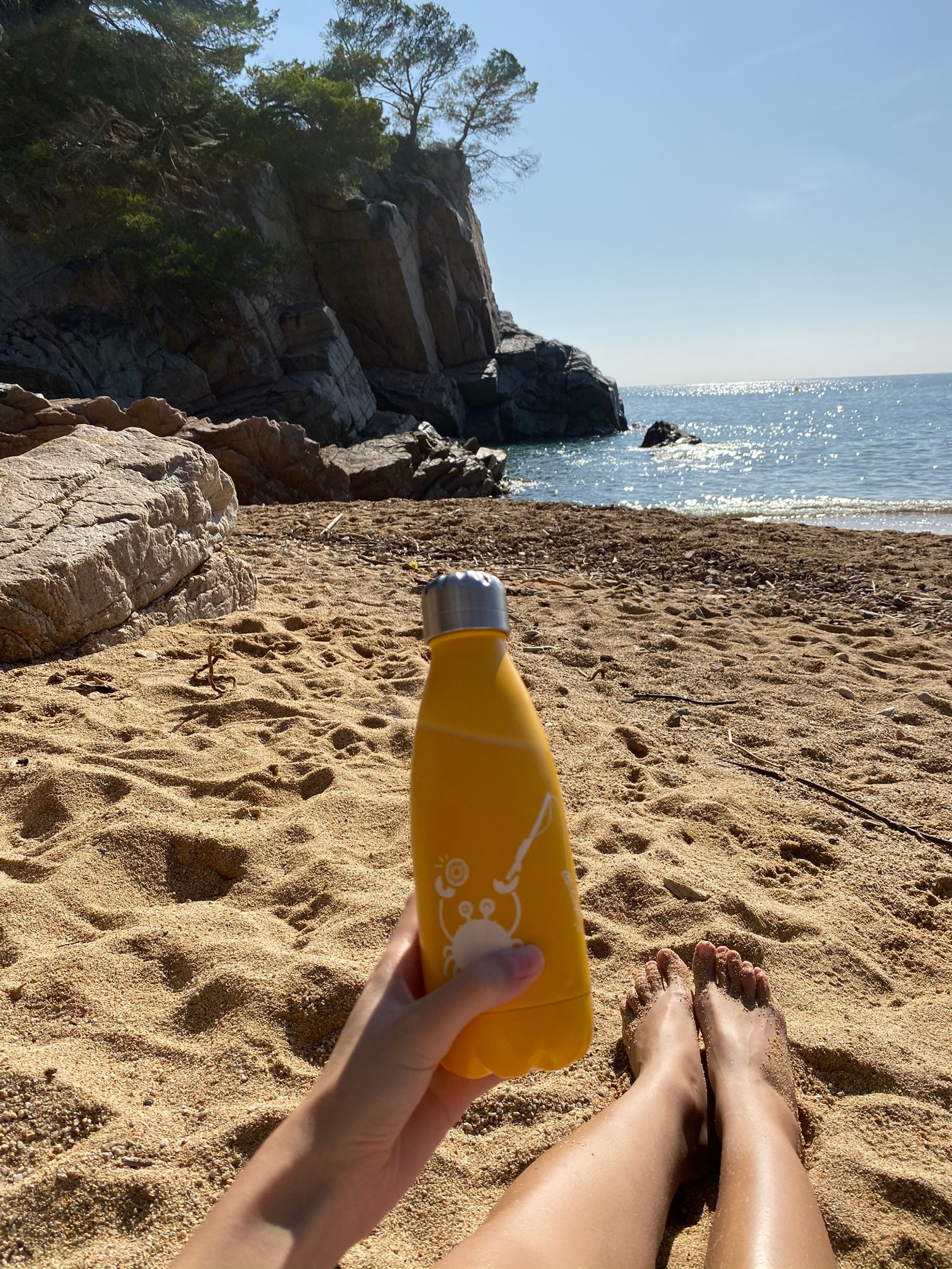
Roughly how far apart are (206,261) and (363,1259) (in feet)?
80.4

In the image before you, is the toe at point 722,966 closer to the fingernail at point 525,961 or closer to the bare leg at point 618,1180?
the bare leg at point 618,1180

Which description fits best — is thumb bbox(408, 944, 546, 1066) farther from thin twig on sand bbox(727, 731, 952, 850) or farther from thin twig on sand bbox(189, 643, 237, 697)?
thin twig on sand bbox(189, 643, 237, 697)

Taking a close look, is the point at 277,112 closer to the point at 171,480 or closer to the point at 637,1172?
the point at 171,480

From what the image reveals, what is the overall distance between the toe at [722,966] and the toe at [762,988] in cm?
7

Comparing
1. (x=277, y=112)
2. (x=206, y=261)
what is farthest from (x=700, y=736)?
(x=277, y=112)

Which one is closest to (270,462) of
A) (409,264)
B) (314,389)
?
(314,389)

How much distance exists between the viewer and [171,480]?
192 inches

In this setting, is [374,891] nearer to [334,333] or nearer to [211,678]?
[211,678]

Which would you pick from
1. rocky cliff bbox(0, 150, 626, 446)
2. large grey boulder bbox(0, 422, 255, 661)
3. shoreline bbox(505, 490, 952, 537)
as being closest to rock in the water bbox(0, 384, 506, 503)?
large grey boulder bbox(0, 422, 255, 661)

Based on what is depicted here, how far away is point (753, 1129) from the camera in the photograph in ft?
5.27

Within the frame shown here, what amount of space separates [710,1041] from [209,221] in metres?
26.3

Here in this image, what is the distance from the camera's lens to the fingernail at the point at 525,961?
110cm

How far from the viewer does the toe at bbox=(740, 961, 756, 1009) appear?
2033mm

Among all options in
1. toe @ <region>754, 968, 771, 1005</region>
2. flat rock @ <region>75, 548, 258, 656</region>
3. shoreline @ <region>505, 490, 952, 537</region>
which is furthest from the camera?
shoreline @ <region>505, 490, 952, 537</region>
